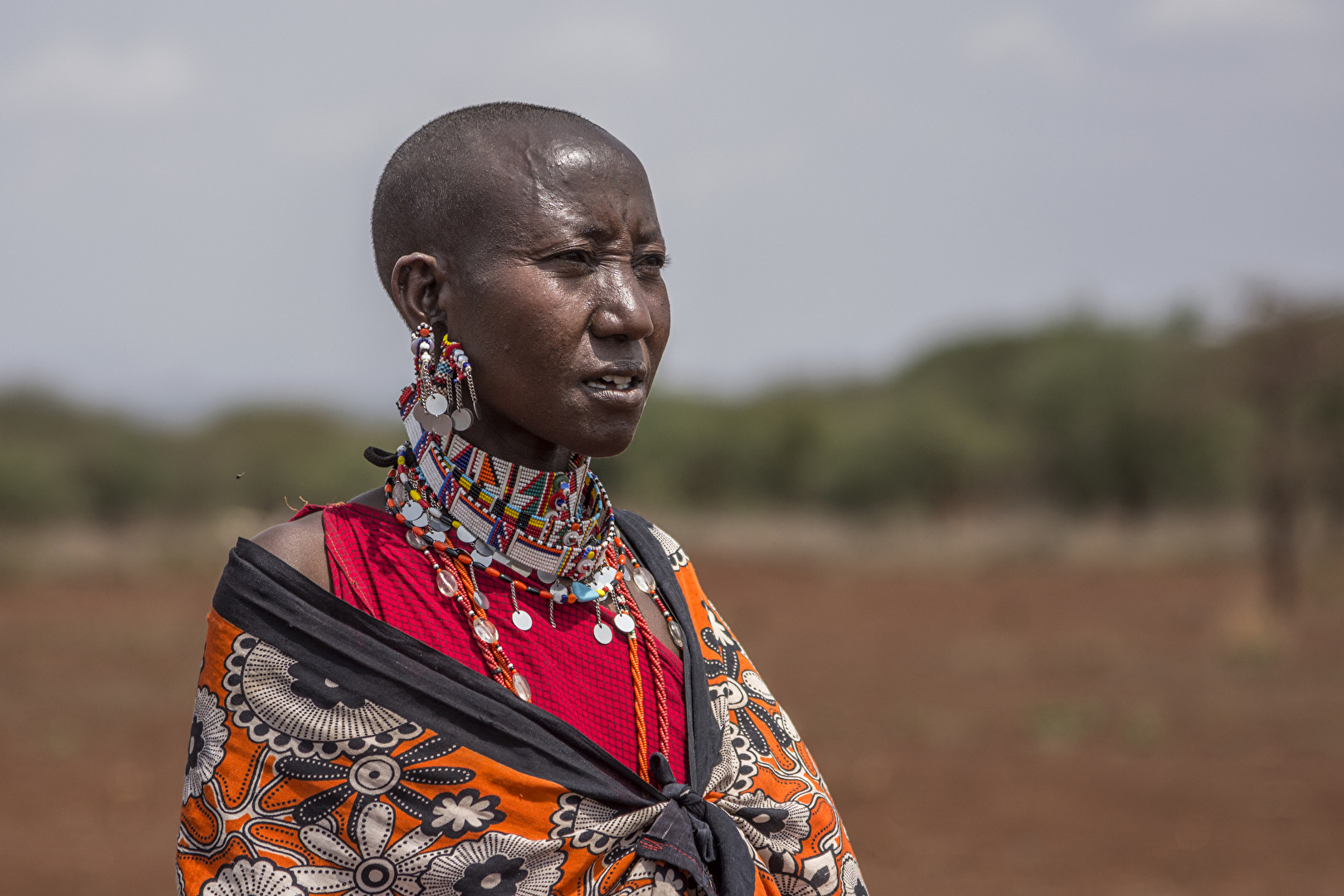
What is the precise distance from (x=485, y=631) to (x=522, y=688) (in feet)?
0.29

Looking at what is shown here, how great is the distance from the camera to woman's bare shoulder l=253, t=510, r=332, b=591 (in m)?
1.67

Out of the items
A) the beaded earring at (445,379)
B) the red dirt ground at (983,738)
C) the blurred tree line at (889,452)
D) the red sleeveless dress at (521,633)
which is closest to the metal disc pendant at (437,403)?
the beaded earring at (445,379)

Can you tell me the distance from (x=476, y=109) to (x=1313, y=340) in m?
12.9

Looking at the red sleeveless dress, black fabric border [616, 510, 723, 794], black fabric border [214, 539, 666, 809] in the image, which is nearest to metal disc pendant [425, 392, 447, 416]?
the red sleeveless dress

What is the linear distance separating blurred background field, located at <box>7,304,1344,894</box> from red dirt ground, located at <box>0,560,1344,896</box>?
33 mm

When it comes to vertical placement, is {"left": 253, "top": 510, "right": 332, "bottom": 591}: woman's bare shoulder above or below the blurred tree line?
above

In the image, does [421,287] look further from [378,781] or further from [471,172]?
[378,781]

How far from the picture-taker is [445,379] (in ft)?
5.65

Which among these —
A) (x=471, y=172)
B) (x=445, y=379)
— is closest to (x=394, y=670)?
(x=445, y=379)

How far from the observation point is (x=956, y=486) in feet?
92.9

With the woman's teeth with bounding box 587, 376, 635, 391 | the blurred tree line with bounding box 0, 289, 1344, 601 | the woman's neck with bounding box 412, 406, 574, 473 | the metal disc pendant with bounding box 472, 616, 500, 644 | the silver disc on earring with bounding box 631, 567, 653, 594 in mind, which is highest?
the woman's teeth with bounding box 587, 376, 635, 391

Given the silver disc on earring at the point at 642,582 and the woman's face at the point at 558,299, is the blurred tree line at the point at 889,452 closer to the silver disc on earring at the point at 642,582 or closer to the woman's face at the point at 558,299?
the silver disc on earring at the point at 642,582

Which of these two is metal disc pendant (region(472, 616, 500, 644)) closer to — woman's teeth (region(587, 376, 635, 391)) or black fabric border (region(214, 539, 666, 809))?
black fabric border (region(214, 539, 666, 809))

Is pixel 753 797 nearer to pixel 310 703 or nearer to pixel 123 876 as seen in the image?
pixel 310 703
